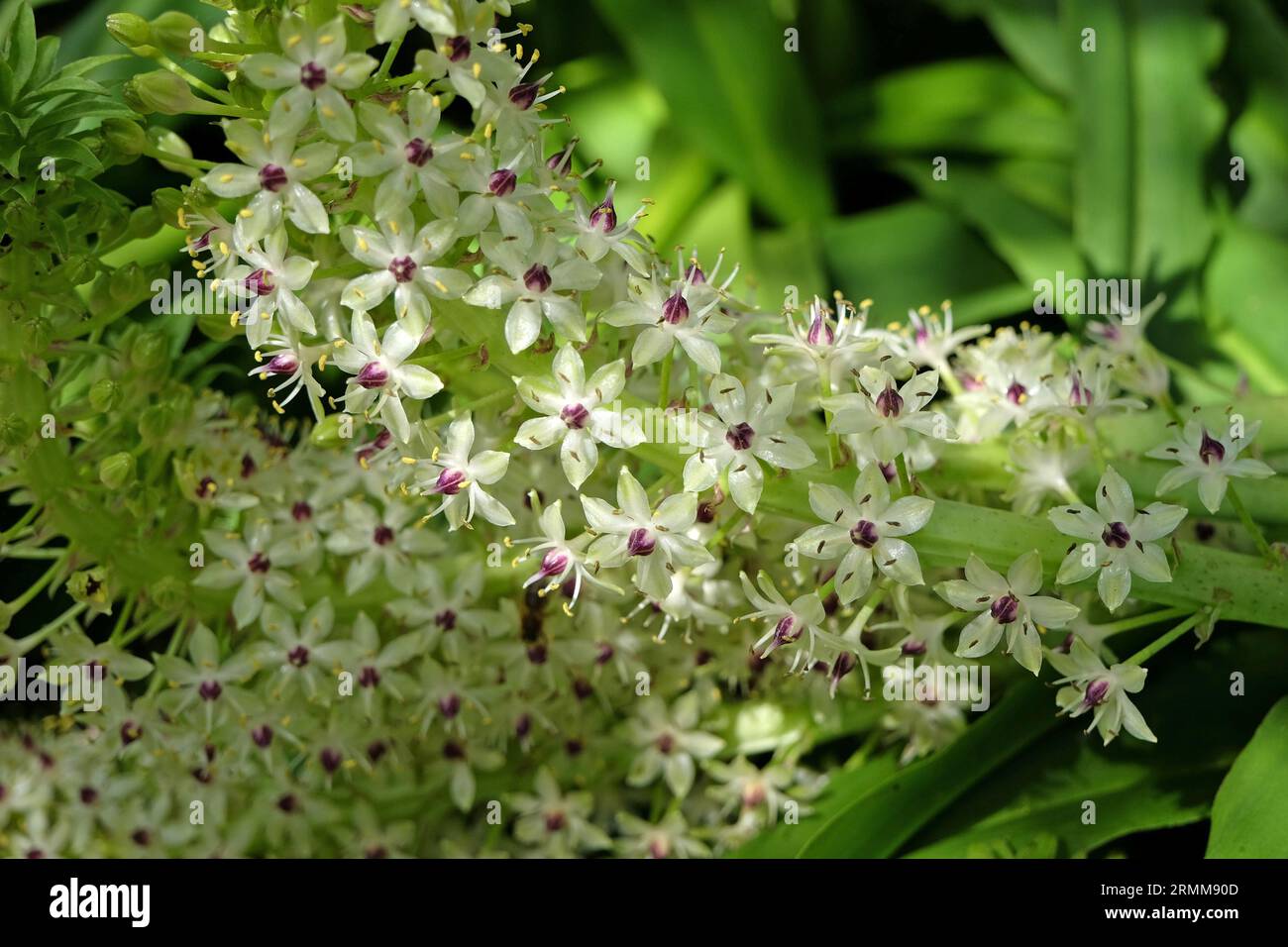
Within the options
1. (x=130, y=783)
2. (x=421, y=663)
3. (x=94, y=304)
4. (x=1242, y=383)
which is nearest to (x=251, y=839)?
(x=130, y=783)

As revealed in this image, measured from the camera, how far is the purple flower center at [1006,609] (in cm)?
114

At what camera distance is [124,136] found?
1148 millimetres

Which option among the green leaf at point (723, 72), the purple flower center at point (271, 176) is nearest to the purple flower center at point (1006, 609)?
the purple flower center at point (271, 176)

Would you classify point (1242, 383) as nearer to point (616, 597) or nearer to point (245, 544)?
point (616, 597)

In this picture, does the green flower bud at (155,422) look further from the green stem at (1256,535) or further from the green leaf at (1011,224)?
the green leaf at (1011,224)

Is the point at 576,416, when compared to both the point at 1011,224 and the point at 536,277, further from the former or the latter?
the point at 1011,224

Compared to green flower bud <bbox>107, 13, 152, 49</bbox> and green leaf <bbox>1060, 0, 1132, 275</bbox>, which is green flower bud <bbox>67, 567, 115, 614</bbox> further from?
green leaf <bbox>1060, 0, 1132, 275</bbox>

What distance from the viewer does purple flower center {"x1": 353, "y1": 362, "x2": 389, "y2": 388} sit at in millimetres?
1073

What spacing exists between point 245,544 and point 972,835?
3.06ft

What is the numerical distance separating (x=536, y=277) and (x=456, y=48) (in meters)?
0.20

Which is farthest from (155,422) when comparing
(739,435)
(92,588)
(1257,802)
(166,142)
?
(1257,802)

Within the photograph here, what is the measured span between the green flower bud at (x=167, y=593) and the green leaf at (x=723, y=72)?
1099 millimetres

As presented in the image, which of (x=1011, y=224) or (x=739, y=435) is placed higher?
(x=1011, y=224)

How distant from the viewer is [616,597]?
145 cm
